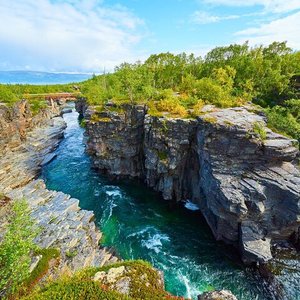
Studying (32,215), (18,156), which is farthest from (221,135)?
(18,156)

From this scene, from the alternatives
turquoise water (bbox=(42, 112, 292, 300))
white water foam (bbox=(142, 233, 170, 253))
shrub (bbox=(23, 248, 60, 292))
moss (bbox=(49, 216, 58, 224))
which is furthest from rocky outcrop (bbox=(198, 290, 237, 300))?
moss (bbox=(49, 216, 58, 224))

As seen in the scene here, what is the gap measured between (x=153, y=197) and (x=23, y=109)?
147 feet

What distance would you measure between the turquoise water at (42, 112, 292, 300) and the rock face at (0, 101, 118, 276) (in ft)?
8.61

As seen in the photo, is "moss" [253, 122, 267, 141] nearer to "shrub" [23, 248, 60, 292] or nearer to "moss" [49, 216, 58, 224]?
"shrub" [23, 248, 60, 292]

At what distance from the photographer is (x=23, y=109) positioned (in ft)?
206

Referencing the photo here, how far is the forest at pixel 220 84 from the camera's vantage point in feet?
132

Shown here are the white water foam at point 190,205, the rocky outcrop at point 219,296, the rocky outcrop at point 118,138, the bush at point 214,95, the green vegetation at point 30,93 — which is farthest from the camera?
the green vegetation at point 30,93

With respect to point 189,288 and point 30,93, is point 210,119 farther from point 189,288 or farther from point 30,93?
point 30,93

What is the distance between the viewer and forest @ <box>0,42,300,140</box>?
40.2 metres

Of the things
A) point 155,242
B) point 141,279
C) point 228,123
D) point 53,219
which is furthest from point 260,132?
point 53,219

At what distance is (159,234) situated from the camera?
31859 mm

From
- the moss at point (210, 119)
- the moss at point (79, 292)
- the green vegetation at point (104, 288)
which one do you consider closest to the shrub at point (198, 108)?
the moss at point (210, 119)

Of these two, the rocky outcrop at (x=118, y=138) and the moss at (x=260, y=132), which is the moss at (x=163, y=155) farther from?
the moss at (x=260, y=132)

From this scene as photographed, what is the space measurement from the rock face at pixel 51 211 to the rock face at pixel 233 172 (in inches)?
562
